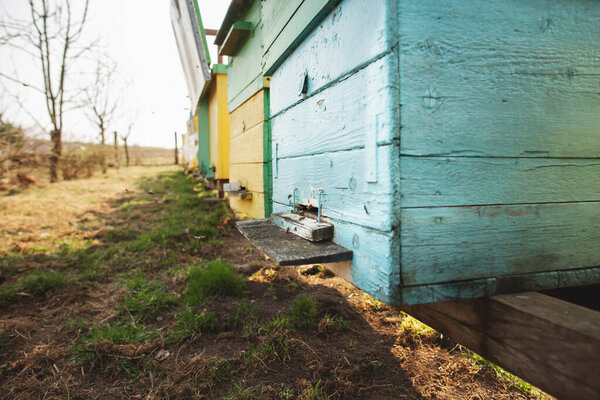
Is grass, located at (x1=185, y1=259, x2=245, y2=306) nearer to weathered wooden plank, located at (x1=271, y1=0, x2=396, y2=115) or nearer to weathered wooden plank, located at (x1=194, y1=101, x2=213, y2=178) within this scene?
weathered wooden plank, located at (x1=271, y1=0, x2=396, y2=115)

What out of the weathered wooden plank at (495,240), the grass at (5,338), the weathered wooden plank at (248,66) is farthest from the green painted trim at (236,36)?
the grass at (5,338)

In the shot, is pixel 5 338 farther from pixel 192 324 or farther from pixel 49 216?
pixel 49 216

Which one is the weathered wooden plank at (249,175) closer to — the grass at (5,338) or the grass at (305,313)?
the grass at (305,313)

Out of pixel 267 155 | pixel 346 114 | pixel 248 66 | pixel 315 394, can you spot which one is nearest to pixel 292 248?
pixel 346 114

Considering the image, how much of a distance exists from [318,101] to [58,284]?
3.27 meters

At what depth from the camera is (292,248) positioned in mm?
1187

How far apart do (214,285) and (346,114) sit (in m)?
2.35

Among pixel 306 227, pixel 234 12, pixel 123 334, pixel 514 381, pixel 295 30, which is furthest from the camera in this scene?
pixel 234 12

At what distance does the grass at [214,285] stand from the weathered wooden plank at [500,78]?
8.24ft

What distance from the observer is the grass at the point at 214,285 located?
9.52 ft

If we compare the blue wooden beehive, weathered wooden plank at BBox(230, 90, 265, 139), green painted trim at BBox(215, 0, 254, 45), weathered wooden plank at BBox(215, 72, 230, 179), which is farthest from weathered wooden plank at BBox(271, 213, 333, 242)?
weathered wooden plank at BBox(215, 72, 230, 179)

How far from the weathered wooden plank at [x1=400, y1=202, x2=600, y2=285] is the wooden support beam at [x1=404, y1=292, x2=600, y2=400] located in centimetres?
11

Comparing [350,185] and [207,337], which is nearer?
[350,185]

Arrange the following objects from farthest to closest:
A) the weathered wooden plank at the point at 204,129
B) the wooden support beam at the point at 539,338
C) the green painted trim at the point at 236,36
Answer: the weathered wooden plank at the point at 204,129 < the green painted trim at the point at 236,36 < the wooden support beam at the point at 539,338
